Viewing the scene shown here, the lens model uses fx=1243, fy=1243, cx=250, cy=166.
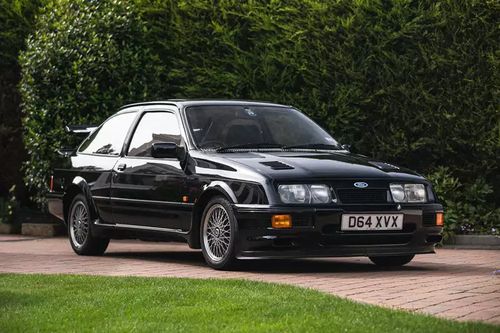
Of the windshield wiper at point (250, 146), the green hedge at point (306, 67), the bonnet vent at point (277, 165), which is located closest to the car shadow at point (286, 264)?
the bonnet vent at point (277, 165)

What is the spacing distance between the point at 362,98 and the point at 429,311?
728cm

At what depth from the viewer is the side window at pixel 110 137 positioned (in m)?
12.4

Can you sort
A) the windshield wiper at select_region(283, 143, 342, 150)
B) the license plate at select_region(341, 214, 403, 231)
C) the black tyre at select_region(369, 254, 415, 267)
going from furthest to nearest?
1. the windshield wiper at select_region(283, 143, 342, 150)
2. the black tyre at select_region(369, 254, 415, 267)
3. the license plate at select_region(341, 214, 403, 231)

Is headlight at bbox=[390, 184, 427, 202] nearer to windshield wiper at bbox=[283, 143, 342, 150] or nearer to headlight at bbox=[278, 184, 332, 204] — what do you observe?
headlight at bbox=[278, 184, 332, 204]

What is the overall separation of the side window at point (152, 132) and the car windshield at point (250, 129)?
0.20m

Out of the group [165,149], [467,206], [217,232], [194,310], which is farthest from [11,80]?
[194,310]

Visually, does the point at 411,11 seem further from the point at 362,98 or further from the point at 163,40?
the point at 163,40

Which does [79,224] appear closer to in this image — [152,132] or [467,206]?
[152,132]

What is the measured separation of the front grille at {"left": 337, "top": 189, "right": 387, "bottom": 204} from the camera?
407 inches

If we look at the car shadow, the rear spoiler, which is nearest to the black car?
the car shadow

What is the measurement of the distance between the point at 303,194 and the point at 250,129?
146 centimetres

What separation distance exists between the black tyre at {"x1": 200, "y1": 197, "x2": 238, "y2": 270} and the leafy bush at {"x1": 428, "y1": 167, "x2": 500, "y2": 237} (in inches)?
163

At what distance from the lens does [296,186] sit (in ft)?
33.6

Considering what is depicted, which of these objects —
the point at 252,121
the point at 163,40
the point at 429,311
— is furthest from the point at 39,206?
the point at 429,311
